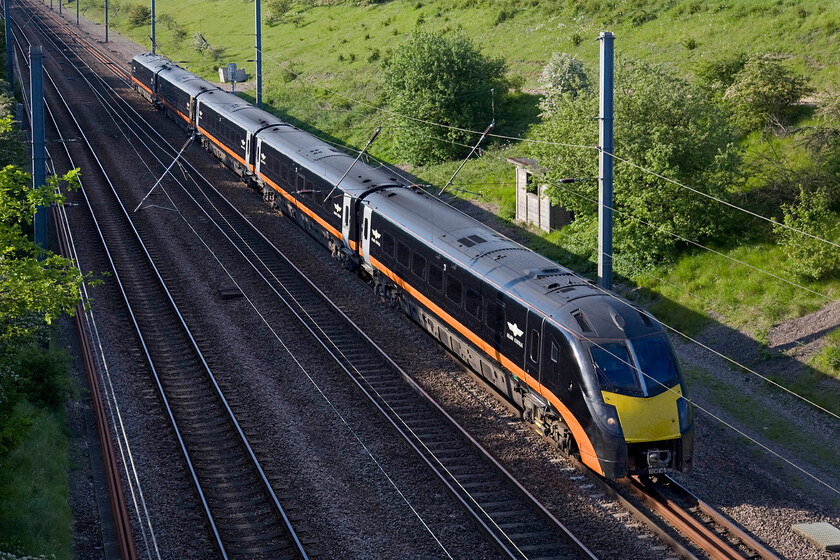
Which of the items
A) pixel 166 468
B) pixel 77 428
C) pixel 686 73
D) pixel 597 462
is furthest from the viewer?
pixel 686 73

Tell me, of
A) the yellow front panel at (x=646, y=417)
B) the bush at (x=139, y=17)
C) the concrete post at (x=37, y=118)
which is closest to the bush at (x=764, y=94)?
the yellow front panel at (x=646, y=417)

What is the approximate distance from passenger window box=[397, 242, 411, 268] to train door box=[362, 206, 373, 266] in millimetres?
2249

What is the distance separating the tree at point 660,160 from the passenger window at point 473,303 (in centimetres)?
737

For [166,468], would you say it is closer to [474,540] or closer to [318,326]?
[474,540]

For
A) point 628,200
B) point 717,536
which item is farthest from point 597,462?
point 628,200

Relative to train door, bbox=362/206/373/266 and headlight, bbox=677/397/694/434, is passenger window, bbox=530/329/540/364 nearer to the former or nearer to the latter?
headlight, bbox=677/397/694/434

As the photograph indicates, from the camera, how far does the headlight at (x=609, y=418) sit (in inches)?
596

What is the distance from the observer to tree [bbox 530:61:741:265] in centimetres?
2491

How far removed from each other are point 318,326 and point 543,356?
29.0ft

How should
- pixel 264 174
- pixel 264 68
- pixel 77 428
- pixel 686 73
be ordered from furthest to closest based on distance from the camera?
pixel 264 68 < pixel 686 73 < pixel 264 174 < pixel 77 428

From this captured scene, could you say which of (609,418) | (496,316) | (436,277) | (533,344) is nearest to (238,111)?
(436,277)

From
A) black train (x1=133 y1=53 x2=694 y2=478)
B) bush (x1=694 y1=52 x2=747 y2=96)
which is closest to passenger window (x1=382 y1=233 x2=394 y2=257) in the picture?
black train (x1=133 y1=53 x2=694 y2=478)

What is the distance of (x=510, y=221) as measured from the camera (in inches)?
1280

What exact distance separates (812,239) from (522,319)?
10.0m
